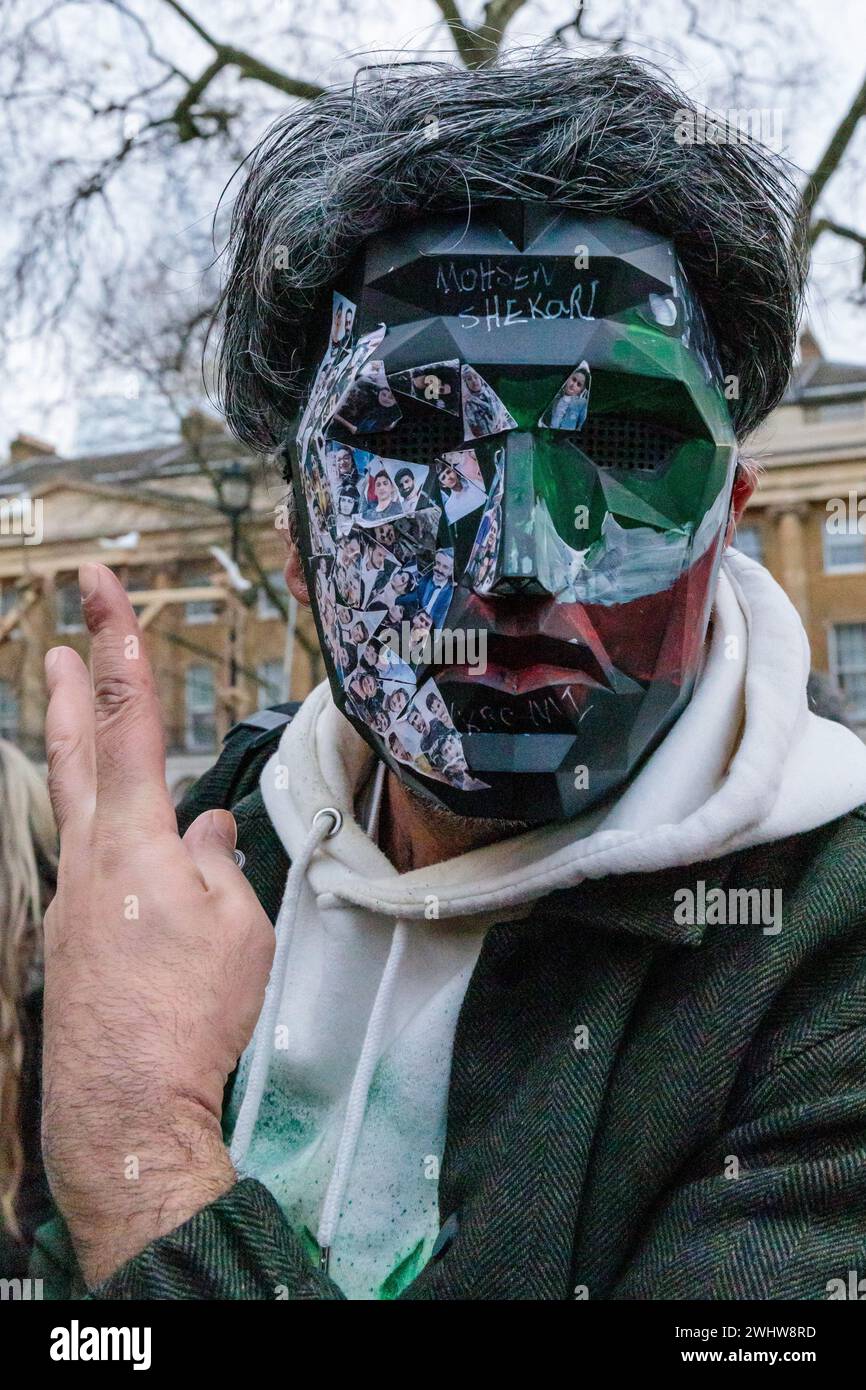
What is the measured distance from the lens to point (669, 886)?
1.61 meters

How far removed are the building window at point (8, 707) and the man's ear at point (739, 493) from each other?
7280 mm

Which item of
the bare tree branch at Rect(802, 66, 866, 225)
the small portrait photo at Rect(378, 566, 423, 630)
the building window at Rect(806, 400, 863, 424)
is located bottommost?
the small portrait photo at Rect(378, 566, 423, 630)

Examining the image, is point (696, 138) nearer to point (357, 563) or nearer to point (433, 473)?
point (433, 473)

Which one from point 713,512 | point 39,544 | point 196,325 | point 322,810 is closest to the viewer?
point 713,512

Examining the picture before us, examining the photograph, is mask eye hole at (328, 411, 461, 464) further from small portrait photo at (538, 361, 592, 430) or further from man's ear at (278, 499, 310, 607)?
man's ear at (278, 499, 310, 607)

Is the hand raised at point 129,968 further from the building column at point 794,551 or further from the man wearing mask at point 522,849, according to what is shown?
the building column at point 794,551

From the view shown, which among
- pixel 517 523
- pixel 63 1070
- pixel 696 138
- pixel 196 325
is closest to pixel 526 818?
pixel 517 523

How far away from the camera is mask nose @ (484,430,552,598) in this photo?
1.57 m

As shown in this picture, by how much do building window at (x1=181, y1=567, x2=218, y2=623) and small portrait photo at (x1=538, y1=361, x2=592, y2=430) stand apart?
273 inches

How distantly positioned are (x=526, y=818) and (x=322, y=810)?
1.47 ft

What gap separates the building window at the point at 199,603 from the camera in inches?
336

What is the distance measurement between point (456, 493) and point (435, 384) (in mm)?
145
